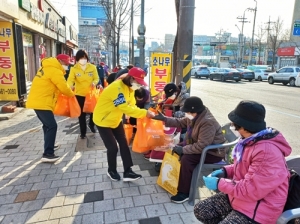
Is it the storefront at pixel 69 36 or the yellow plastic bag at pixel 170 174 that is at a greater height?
the storefront at pixel 69 36

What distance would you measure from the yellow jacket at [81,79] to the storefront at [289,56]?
3172 centimetres

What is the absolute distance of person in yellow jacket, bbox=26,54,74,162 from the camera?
3596 mm

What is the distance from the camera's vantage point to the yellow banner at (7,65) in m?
7.05

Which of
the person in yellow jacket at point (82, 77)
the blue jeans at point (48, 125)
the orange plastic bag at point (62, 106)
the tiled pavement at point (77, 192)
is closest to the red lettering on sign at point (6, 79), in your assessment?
the tiled pavement at point (77, 192)

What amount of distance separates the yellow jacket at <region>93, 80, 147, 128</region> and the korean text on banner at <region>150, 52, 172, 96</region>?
358cm

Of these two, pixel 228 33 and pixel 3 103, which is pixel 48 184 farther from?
pixel 228 33

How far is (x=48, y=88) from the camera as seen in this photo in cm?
368

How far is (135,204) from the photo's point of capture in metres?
2.80

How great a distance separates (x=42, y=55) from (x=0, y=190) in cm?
1033

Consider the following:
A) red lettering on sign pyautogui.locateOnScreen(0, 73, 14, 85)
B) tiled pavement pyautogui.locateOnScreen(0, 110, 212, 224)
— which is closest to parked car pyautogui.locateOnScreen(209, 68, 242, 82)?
red lettering on sign pyautogui.locateOnScreen(0, 73, 14, 85)

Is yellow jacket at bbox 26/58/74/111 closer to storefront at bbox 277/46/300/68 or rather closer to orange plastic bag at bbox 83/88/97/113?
orange plastic bag at bbox 83/88/97/113

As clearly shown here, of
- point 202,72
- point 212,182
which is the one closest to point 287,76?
point 202,72

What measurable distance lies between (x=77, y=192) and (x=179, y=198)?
1.27 meters

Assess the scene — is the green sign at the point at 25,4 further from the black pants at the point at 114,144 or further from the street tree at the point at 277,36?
the street tree at the point at 277,36
